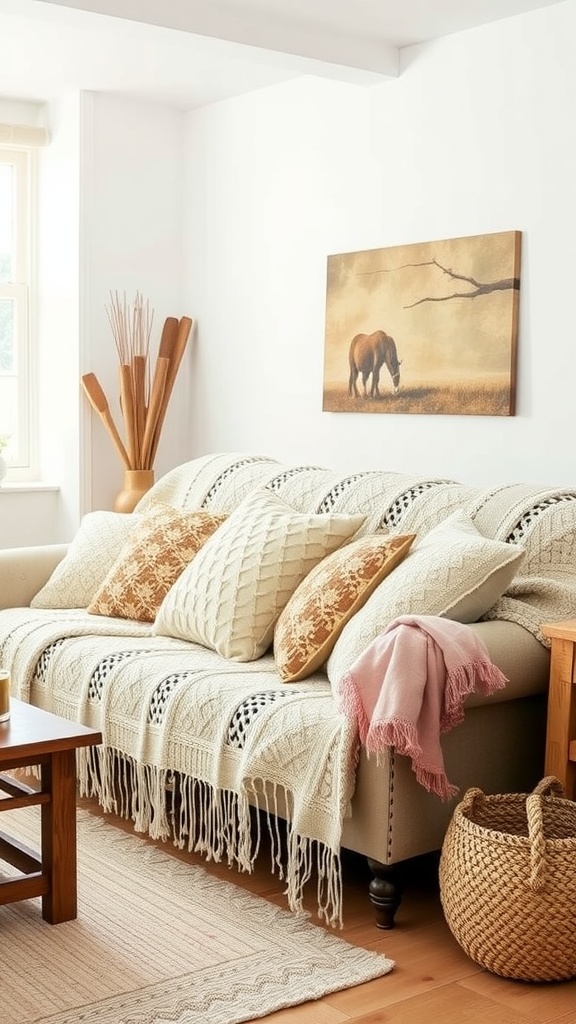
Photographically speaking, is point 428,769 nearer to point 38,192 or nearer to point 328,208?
point 328,208

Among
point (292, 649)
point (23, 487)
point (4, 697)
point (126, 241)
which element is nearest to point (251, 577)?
point (292, 649)

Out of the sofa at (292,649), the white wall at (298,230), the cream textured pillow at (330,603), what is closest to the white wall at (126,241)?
the white wall at (298,230)

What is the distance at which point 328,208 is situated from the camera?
4.56 m

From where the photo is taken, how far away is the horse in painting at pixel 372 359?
167 inches

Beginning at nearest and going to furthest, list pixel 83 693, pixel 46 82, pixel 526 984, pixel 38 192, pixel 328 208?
pixel 526 984
pixel 83 693
pixel 328 208
pixel 46 82
pixel 38 192

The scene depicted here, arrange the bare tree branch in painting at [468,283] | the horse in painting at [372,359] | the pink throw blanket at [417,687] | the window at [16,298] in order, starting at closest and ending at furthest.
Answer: the pink throw blanket at [417,687]
the bare tree branch in painting at [468,283]
the horse in painting at [372,359]
the window at [16,298]

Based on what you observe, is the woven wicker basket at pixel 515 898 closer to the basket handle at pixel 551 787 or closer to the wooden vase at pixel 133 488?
the basket handle at pixel 551 787

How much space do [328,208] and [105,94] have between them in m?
1.15

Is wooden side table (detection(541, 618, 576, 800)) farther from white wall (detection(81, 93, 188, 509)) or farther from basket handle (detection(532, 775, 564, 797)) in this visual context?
white wall (detection(81, 93, 188, 509))

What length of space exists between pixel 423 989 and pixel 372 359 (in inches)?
95.0

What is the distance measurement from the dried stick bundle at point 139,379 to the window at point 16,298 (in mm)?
448

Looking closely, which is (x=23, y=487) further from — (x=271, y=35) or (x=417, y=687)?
(x=417, y=687)

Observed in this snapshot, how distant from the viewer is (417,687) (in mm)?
2521

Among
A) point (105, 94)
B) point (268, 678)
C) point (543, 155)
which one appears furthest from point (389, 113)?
point (268, 678)
